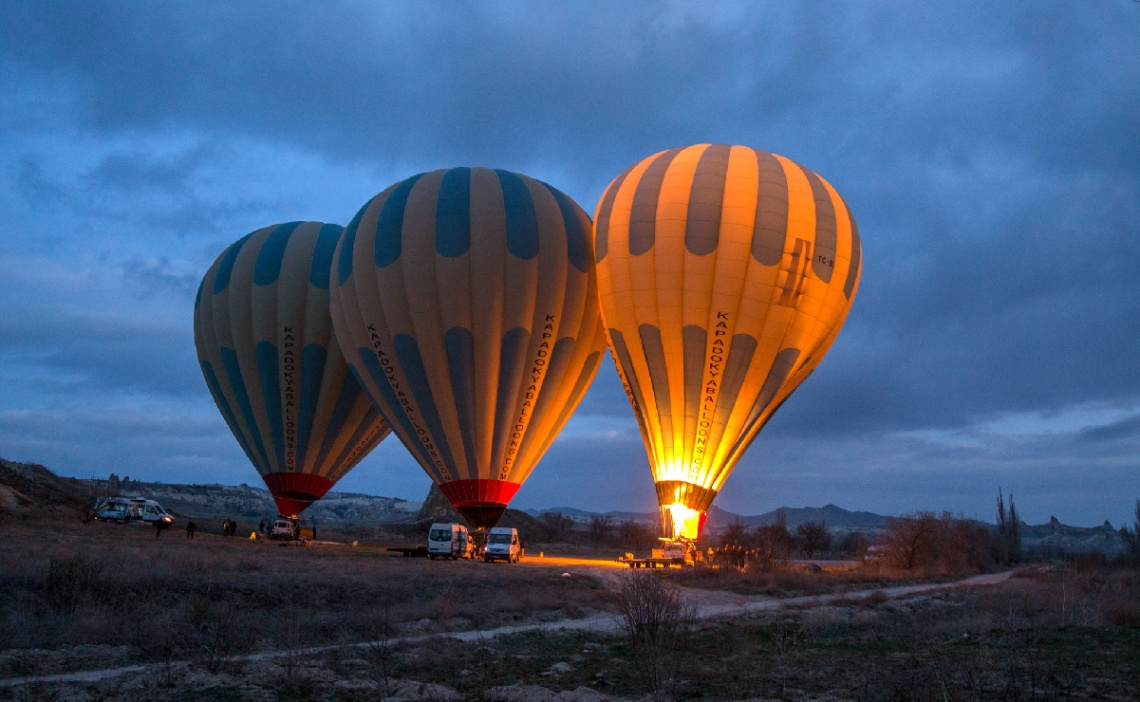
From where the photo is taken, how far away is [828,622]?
666 inches

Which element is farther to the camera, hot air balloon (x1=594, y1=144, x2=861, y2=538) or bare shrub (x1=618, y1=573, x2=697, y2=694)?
hot air balloon (x1=594, y1=144, x2=861, y2=538)

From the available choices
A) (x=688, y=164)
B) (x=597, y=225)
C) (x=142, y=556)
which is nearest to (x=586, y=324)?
(x=597, y=225)

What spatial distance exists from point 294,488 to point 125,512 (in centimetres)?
833

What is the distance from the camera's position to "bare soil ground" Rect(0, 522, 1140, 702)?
902cm

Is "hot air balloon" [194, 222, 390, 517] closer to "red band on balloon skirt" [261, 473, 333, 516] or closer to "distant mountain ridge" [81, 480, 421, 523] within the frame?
"red band on balloon skirt" [261, 473, 333, 516]

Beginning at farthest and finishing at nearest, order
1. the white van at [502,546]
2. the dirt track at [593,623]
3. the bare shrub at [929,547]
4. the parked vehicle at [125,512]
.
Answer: the bare shrub at [929,547] → the parked vehicle at [125,512] → the white van at [502,546] → the dirt track at [593,623]

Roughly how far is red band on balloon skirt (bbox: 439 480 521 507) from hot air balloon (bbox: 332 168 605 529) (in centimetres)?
4

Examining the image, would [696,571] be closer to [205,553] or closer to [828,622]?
[828,622]

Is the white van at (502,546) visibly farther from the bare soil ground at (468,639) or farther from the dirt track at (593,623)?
the bare soil ground at (468,639)

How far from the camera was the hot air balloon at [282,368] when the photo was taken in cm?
3597

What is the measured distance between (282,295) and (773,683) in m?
30.7

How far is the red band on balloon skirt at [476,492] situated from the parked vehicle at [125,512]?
13.2 meters

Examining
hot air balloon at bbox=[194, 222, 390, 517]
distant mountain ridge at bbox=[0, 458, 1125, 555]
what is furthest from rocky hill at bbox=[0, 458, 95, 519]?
hot air balloon at bbox=[194, 222, 390, 517]

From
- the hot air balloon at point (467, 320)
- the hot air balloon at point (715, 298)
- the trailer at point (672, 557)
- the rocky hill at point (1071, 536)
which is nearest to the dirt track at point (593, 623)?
the trailer at point (672, 557)
